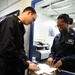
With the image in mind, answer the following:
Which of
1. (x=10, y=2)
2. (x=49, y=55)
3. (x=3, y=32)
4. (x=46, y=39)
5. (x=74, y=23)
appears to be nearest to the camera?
(x=3, y=32)

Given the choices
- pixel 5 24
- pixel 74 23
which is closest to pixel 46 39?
pixel 74 23

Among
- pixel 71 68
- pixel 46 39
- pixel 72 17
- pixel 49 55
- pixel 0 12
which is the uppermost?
pixel 0 12

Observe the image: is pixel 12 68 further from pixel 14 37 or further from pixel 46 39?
pixel 46 39

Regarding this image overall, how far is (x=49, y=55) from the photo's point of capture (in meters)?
1.63

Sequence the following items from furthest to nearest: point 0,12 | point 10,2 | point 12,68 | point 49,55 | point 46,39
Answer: point 0,12
point 10,2
point 46,39
point 49,55
point 12,68

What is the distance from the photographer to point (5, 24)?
120 cm

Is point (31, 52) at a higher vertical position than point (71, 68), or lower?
higher

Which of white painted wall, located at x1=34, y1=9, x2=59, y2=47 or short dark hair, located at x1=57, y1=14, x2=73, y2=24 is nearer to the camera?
short dark hair, located at x1=57, y1=14, x2=73, y2=24

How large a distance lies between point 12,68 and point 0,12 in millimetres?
2055

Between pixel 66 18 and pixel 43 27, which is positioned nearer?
pixel 66 18

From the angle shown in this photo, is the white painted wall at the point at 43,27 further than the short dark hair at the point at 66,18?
Yes

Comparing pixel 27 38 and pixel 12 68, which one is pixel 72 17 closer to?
pixel 27 38

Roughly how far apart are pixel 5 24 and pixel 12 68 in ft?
1.64

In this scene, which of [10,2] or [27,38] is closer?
[27,38]
